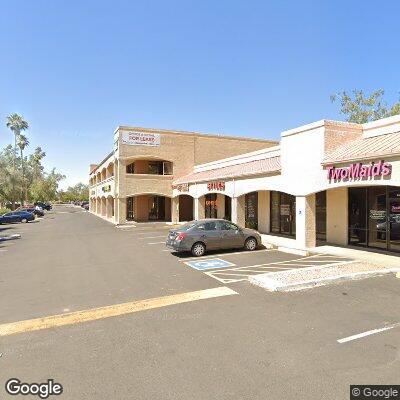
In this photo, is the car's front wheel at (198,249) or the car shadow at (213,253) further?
the car shadow at (213,253)

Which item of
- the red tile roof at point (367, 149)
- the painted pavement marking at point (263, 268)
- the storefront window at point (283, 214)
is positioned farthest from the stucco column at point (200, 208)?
the red tile roof at point (367, 149)

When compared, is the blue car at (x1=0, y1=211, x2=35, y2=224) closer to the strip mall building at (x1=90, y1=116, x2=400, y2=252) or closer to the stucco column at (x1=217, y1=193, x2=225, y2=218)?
the strip mall building at (x1=90, y1=116, x2=400, y2=252)

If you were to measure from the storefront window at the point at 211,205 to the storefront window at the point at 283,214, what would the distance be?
895cm

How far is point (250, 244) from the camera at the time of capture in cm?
1711

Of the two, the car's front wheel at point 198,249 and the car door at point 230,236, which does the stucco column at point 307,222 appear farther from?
the car's front wheel at point 198,249

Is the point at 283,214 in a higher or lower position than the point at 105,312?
higher

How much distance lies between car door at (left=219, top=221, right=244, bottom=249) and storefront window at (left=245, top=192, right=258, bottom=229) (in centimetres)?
783

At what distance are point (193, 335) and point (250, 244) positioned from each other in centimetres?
1072

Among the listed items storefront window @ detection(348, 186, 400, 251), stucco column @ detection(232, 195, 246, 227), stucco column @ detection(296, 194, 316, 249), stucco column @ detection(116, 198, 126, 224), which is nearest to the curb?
storefront window @ detection(348, 186, 400, 251)

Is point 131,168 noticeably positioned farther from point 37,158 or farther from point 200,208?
point 37,158

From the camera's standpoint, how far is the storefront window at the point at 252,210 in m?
24.7

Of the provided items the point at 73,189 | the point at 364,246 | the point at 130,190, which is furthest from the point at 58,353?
the point at 73,189

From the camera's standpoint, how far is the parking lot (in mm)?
5051

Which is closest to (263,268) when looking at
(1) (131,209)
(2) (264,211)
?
(2) (264,211)
